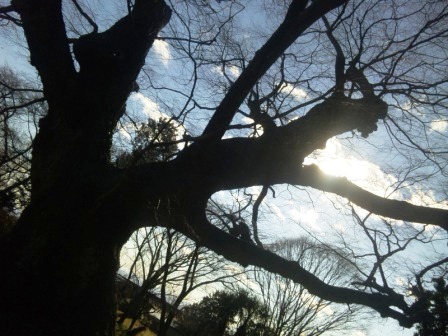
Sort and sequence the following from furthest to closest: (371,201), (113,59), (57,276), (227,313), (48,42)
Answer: (227,313) < (113,59) < (371,201) < (48,42) < (57,276)

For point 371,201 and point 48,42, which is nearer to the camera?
point 48,42

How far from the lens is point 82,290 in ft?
7.62

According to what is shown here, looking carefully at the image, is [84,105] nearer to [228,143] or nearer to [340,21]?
[228,143]

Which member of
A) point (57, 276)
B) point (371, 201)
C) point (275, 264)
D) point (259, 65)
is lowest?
point (57, 276)

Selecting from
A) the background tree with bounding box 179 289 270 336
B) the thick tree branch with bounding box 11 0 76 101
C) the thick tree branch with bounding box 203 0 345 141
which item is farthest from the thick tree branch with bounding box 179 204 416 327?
the background tree with bounding box 179 289 270 336

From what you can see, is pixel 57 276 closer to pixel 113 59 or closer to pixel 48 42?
pixel 48 42

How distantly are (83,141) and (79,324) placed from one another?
1601 mm

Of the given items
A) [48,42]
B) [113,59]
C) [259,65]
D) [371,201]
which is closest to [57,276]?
[48,42]

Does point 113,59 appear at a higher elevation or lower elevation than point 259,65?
lower

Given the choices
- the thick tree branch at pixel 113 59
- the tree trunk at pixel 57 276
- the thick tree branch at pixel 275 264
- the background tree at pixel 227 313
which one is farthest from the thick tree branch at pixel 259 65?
the background tree at pixel 227 313

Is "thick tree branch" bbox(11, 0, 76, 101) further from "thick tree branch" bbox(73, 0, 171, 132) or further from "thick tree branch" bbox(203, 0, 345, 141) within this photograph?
"thick tree branch" bbox(203, 0, 345, 141)

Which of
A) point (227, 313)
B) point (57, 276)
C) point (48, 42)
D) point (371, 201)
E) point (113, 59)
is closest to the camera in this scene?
point (57, 276)

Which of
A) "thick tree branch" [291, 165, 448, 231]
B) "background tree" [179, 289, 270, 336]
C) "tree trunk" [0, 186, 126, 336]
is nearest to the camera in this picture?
"tree trunk" [0, 186, 126, 336]

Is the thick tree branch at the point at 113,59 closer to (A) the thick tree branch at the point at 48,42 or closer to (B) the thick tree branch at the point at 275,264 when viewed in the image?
(A) the thick tree branch at the point at 48,42
